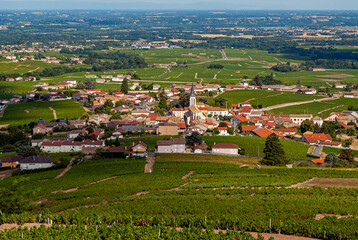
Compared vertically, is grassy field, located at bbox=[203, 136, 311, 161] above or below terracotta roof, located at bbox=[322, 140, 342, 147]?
above

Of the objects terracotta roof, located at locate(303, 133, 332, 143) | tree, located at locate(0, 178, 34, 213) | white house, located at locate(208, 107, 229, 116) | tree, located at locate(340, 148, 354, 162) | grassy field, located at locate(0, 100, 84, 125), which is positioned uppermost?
tree, located at locate(0, 178, 34, 213)

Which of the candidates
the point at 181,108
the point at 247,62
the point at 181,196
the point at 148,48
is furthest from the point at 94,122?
the point at 148,48

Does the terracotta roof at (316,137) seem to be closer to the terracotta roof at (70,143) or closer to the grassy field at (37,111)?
the terracotta roof at (70,143)

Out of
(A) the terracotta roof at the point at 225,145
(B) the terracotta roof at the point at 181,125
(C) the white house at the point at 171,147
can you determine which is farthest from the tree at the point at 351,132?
(C) the white house at the point at 171,147

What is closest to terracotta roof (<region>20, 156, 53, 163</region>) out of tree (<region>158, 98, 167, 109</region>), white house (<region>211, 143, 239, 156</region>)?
white house (<region>211, 143, 239, 156</region>)

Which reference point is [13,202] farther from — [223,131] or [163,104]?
[163,104]

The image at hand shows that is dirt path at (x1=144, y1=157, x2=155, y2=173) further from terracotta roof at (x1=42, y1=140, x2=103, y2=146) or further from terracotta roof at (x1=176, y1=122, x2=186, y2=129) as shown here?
terracotta roof at (x1=176, y1=122, x2=186, y2=129)

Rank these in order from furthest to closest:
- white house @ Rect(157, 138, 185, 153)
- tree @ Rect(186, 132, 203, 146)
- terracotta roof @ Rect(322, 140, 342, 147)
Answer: terracotta roof @ Rect(322, 140, 342, 147) < tree @ Rect(186, 132, 203, 146) < white house @ Rect(157, 138, 185, 153)
